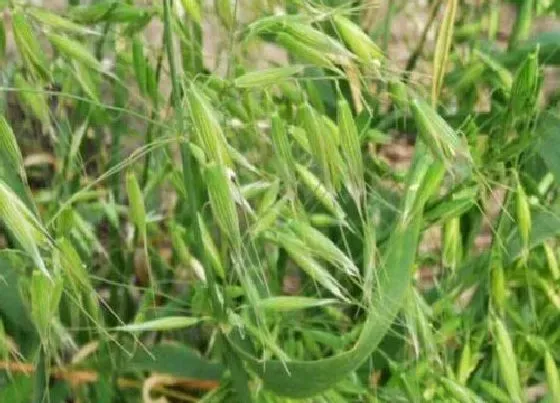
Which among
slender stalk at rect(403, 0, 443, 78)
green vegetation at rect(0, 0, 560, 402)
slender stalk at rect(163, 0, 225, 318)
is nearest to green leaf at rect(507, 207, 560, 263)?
green vegetation at rect(0, 0, 560, 402)

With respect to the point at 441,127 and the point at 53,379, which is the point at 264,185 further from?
the point at 53,379

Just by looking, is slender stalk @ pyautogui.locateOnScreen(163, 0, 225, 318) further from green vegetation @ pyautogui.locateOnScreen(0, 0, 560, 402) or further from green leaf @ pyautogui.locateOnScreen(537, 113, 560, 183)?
→ green leaf @ pyautogui.locateOnScreen(537, 113, 560, 183)

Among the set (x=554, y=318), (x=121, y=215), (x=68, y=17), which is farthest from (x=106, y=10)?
(x=554, y=318)

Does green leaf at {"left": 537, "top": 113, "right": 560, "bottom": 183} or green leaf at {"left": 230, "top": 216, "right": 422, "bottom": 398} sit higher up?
green leaf at {"left": 537, "top": 113, "right": 560, "bottom": 183}

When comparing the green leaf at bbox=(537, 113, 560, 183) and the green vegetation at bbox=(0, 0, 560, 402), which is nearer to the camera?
the green vegetation at bbox=(0, 0, 560, 402)

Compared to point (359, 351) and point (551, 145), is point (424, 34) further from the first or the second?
point (359, 351)

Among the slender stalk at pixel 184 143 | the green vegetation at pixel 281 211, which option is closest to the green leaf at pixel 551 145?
the green vegetation at pixel 281 211

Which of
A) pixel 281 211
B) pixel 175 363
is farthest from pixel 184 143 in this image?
pixel 175 363

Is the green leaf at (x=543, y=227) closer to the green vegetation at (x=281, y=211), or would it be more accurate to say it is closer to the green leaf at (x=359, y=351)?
the green vegetation at (x=281, y=211)
